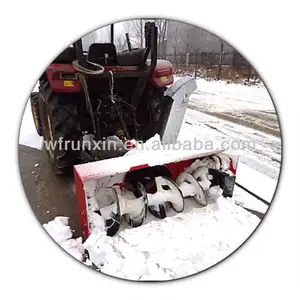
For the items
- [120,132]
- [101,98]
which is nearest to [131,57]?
[101,98]

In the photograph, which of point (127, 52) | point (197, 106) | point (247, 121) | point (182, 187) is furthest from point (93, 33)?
point (247, 121)

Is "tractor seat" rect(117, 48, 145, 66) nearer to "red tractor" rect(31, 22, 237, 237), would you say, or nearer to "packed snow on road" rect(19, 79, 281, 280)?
"red tractor" rect(31, 22, 237, 237)

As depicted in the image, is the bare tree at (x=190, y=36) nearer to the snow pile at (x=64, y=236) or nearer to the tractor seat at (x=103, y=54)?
the tractor seat at (x=103, y=54)

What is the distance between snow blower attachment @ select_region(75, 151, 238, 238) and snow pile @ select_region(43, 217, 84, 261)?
0.14 ft

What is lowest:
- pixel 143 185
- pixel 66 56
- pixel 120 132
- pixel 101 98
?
pixel 143 185

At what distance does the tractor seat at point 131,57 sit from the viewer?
858 mm

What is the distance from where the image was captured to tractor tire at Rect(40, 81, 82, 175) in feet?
3.16

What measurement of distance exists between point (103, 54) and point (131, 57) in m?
0.11

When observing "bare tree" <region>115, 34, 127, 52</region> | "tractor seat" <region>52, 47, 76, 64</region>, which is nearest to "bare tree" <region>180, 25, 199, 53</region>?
"bare tree" <region>115, 34, 127, 52</region>

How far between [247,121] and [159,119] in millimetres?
731

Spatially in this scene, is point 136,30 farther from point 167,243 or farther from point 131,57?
point 167,243

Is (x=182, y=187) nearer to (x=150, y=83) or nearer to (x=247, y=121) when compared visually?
(x=150, y=83)

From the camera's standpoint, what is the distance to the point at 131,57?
89 centimetres

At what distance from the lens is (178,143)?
99 centimetres
